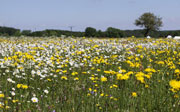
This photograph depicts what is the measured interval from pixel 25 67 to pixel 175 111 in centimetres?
441

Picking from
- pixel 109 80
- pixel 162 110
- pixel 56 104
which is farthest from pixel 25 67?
pixel 162 110

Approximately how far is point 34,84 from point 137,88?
2.50m

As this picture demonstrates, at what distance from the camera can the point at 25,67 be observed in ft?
22.1

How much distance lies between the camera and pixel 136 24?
83.8 meters

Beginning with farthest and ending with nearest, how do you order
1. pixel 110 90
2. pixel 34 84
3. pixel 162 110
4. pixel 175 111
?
pixel 34 84
pixel 110 90
pixel 162 110
pixel 175 111

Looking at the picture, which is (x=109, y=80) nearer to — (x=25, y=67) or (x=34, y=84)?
(x=34, y=84)

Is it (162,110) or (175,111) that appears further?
(162,110)

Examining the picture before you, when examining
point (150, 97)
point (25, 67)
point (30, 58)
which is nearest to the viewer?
point (150, 97)

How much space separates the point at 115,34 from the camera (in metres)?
104

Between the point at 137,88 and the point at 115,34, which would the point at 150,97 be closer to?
the point at 137,88

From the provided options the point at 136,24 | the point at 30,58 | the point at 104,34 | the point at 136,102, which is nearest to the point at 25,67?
the point at 30,58

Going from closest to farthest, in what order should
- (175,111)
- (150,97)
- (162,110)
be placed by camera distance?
(175,111), (162,110), (150,97)

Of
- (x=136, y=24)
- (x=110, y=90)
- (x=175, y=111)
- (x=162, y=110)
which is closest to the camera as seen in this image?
(x=175, y=111)

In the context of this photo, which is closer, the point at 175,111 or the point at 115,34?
the point at 175,111
